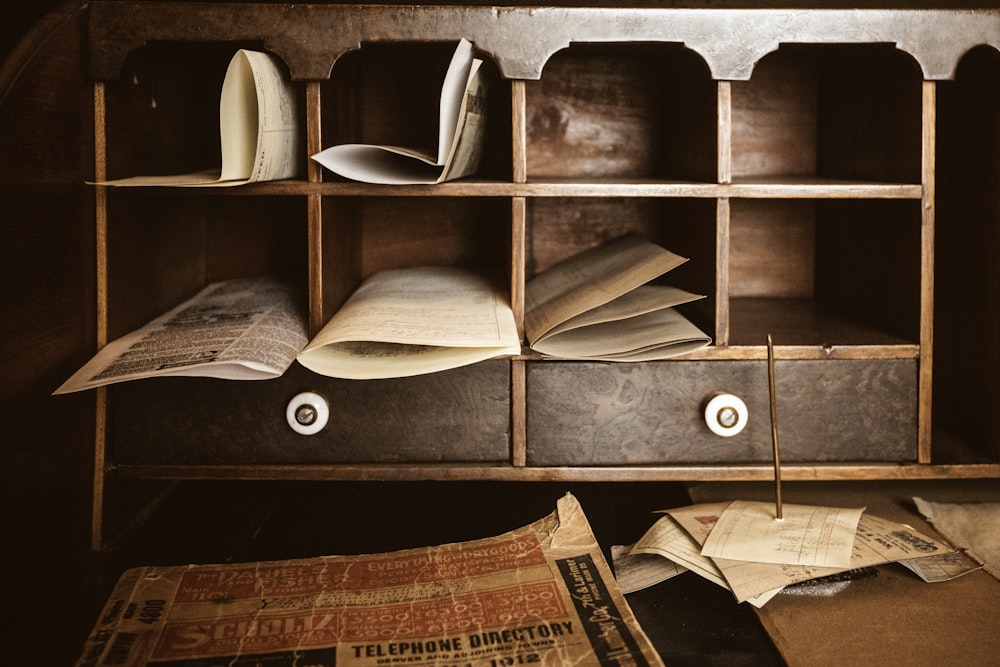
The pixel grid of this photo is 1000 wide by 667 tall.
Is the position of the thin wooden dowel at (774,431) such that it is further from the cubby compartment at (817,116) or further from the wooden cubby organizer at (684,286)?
the cubby compartment at (817,116)

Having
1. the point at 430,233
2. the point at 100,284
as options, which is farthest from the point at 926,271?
the point at 100,284

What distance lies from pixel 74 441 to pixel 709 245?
97cm

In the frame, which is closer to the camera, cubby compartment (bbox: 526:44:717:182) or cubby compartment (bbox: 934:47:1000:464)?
cubby compartment (bbox: 934:47:1000:464)

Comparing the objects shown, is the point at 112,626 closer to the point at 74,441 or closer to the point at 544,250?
the point at 74,441

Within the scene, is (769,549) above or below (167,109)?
below

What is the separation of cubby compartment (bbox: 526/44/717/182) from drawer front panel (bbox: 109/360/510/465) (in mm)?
595

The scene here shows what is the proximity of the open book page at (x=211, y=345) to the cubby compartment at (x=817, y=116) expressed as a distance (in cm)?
94

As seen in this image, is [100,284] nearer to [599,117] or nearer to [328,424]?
[328,424]

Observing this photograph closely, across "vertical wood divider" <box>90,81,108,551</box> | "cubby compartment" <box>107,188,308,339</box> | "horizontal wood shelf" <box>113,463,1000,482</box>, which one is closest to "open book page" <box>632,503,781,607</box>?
"horizontal wood shelf" <box>113,463,1000,482</box>

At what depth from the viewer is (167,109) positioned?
149cm

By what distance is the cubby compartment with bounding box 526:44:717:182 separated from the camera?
1.67 metres

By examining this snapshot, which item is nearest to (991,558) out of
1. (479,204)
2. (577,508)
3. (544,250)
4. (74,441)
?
(577,508)

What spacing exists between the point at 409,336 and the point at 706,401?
461 mm

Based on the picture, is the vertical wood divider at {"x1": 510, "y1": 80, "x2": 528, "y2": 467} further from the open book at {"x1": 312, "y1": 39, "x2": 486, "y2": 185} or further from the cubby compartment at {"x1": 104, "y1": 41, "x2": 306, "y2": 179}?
the cubby compartment at {"x1": 104, "y1": 41, "x2": 306, "y2": 179}
